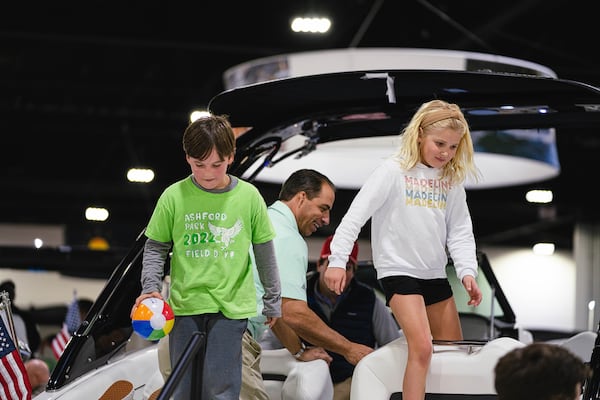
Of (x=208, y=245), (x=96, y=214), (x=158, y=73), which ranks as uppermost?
(x=158, y=73)

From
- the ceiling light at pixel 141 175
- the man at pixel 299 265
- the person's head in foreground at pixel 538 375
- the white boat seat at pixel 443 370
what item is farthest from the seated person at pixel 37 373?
the ceiling light at pixel 141 175

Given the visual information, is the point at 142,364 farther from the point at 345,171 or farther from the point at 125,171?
the point at 125,171

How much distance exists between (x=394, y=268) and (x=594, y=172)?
1646cm

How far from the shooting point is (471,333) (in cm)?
555

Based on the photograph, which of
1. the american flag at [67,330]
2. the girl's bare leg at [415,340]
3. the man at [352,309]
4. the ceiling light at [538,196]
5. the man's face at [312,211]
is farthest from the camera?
the ceiling light at [538,196]

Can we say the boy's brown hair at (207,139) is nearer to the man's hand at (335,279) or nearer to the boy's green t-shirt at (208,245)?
the boy's green t-shirt at (208,245)

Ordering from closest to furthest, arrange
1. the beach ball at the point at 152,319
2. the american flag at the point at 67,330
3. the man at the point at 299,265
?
the beach ball at the point at 152,319 → the man at the point at 299,265 → the american flag at the point at 67,330

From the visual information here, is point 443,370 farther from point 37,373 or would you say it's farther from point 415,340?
point 37,373

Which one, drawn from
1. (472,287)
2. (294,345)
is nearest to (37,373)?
(294,345)

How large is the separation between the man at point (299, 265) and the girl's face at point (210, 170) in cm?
69

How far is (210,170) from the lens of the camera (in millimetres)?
3191

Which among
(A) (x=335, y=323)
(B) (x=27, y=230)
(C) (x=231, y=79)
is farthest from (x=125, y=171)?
(A) (x=335, y=323)

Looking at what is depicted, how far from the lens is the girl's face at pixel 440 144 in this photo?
3566mm

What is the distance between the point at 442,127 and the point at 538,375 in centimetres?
142
